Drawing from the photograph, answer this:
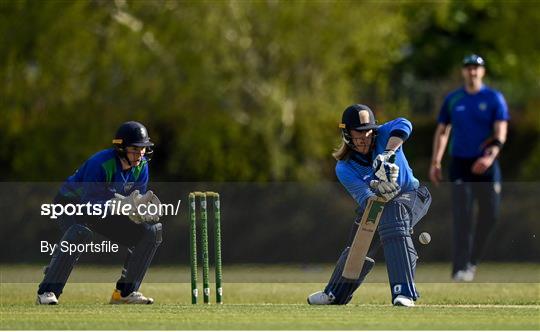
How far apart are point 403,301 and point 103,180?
2500 mm

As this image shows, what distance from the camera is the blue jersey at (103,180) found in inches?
472

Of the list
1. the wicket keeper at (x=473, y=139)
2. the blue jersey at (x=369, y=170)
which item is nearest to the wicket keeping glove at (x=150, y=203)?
the blue jersey at (x=369, y=170)

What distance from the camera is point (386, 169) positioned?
11.2 m

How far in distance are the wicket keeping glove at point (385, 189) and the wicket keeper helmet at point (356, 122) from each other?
438mm

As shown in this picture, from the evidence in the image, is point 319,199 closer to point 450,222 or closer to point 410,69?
point 450,222

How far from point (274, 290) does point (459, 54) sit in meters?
18.1

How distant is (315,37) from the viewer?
78.5 feet

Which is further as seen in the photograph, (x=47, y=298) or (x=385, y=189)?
(x=47, y=298)

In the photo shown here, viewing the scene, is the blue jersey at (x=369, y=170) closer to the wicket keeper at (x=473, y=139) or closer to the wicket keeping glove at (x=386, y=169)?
the wicket keeping glove at (x=386, y=169)

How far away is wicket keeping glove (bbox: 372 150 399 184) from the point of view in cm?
Answer: 1122

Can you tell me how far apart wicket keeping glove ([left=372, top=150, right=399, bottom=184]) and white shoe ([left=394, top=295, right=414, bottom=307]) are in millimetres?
845

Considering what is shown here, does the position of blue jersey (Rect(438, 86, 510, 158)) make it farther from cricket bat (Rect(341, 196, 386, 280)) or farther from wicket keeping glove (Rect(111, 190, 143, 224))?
wicket keeping glove (Rect(111, 190, 143, 224))

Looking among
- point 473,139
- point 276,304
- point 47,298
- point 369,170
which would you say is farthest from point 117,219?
point 473,139

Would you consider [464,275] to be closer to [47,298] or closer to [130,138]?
[130,138]
